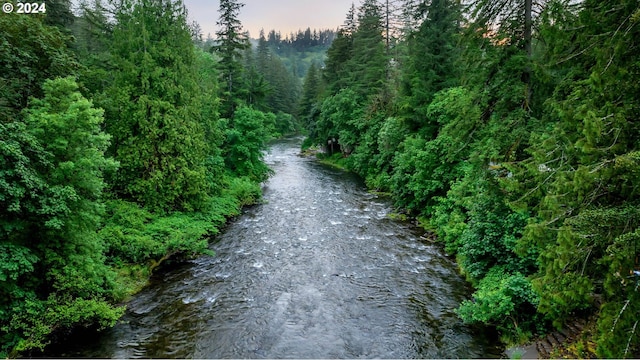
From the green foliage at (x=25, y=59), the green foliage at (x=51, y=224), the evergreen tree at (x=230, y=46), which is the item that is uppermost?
the evergreen tree at (x=230, y=46)

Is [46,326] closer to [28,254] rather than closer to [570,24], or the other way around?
[28,254]

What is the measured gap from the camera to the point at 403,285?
1409 cm

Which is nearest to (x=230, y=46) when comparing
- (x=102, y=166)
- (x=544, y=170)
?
(x=102, y=166)

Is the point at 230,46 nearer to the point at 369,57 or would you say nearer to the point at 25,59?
the point at 369,57

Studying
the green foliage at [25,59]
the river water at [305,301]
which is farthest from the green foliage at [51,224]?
the green foliage at [25,59]

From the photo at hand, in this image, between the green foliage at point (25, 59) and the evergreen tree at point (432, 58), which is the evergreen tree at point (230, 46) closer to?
the evergreen tree at point (432, 58)

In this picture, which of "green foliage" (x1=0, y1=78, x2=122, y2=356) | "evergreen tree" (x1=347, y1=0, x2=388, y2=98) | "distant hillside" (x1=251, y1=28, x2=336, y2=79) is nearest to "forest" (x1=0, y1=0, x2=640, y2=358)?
"green foliage" (x1=0, y1=78, x2=122, y2=356)

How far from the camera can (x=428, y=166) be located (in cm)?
2112

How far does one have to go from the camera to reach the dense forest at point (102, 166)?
9461 millimetres

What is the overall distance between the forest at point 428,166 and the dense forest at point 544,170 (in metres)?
0.05

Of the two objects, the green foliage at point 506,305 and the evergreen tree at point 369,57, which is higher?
the evergreen tree at point 369,57

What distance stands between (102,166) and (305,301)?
26.9ft

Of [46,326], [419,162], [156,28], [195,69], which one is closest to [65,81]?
[46,326]

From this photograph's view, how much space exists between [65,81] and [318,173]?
28.2 meters
